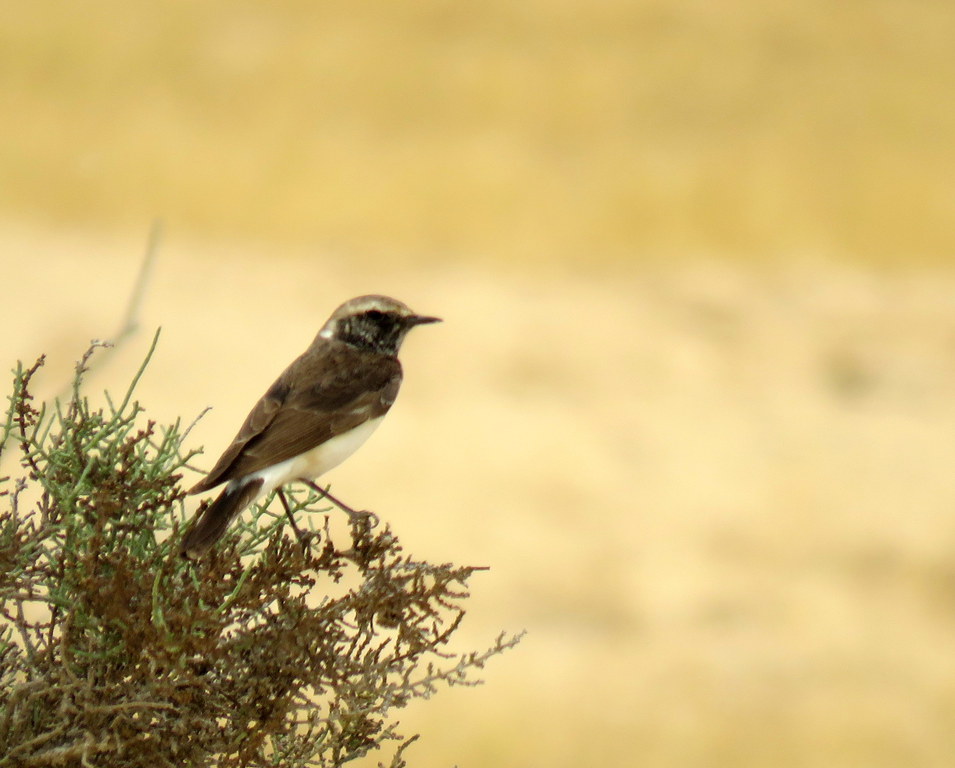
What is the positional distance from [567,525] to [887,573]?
149 inches

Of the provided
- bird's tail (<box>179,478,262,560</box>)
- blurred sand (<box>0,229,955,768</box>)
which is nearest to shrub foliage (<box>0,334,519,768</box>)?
bird's tail (<box>179,478,262,560</box>)

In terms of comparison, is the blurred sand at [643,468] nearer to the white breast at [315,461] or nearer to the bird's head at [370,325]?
the bird's head at [370,325]

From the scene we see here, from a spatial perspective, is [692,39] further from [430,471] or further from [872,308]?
[430,471]

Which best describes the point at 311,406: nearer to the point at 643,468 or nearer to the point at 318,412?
the point at 318,412

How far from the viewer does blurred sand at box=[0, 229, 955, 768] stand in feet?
46.8

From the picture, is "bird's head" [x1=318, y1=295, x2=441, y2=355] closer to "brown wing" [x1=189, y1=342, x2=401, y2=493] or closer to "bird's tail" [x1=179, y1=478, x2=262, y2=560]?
"brown wing" [x1=189, y1=342, x2=401, y2=493]

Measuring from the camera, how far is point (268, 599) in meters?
2.97

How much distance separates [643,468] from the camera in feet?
61.7

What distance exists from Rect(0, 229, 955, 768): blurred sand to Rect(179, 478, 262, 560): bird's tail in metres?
9.75

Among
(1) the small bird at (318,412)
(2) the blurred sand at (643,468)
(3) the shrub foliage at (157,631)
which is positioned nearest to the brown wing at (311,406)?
(1) the small bird at (318,412)

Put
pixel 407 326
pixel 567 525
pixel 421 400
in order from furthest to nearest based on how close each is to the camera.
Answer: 1. pixel 421 400
2. pixel 567 525
3. pixel 407 326

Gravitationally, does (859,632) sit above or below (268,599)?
above

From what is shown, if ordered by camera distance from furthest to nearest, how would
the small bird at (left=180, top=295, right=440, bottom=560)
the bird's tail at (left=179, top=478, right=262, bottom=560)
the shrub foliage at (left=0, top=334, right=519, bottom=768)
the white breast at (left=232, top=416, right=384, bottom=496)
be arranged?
the white breast at (left=232, top=416, right=384, bottom=496) < the small bird at (left=180, top=295, right=440, bottom=560) < the bird's tail at (left=179, top=478, right=262, bottom=560) < the shrub foliage at (left=0, top=334, right=519, bottom=768)

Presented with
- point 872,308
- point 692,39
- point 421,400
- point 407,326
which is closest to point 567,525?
point 421,400
